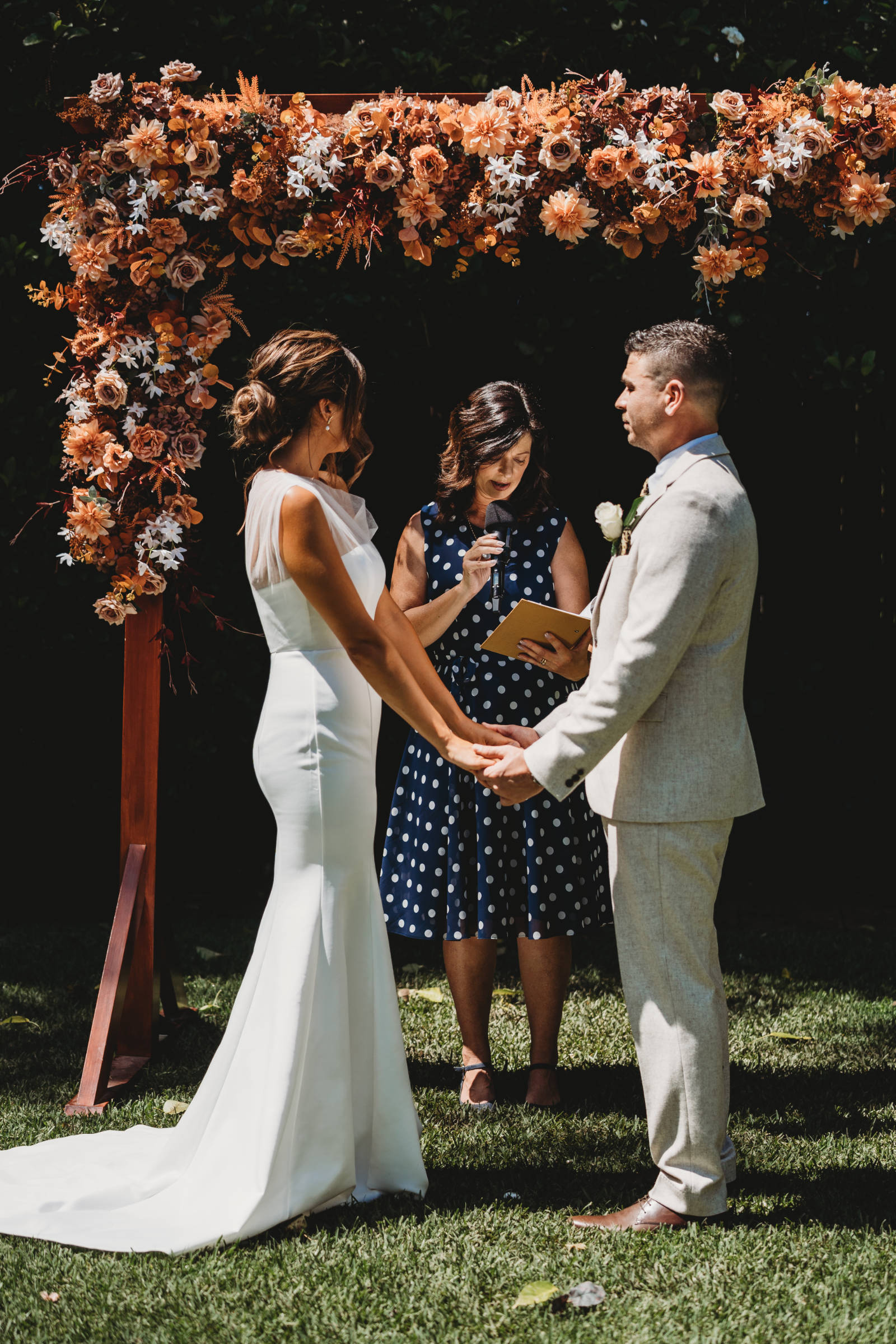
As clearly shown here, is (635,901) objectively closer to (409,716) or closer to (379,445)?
(409,716)

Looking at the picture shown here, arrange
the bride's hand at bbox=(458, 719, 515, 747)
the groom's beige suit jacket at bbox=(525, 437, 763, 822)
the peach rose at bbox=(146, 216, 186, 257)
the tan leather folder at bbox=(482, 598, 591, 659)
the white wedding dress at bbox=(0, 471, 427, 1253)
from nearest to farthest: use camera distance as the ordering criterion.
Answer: the groom's beige suit jacket at bbox=(525, 437, 763, 822), the white wedding dress at bbox=(0, 471, 427, 1253), the tan leather folder at bbox=(482, 598, 591, 659), the bride's hand at bbox=(458, 719, 515, 747), the peach rose at bbox=(146, 216, 186, 257)

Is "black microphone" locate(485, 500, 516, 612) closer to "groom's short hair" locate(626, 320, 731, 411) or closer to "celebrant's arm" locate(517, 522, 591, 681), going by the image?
"celebrant's arm" locate(517, 522, 591, 681)

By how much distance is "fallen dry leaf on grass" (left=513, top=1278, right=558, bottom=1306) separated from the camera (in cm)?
297

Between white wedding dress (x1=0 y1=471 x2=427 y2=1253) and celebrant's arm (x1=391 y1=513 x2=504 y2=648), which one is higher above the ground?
celebrant's arm (x1=391 y1=513 x2=504 y2=648)

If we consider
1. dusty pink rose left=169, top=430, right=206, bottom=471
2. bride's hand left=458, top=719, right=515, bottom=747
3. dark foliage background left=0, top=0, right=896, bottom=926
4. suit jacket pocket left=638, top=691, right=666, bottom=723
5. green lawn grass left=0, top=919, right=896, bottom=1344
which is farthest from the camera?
dark foliage background left=0, top=0, right=896, bottom=926

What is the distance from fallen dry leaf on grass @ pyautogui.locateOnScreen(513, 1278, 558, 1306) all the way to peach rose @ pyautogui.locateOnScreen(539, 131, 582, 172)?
11.0 ft

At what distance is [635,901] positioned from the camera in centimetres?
326

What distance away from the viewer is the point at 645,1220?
131 inches

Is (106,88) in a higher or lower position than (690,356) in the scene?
higher

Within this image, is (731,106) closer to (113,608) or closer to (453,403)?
(113,608)

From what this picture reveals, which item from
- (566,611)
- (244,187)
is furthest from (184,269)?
(566,611)

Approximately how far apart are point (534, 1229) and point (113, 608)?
2459 mm

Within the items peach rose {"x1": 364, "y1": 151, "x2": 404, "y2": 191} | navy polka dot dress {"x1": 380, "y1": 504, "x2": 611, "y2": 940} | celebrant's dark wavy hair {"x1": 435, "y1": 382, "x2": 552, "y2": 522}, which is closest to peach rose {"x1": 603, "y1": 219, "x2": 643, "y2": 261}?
celebrant's dark wavy hair {"x1": 435, "y1": 382, "x2": 552, "y2": 522}

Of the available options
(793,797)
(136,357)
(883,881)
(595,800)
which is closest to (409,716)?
(595,800)
